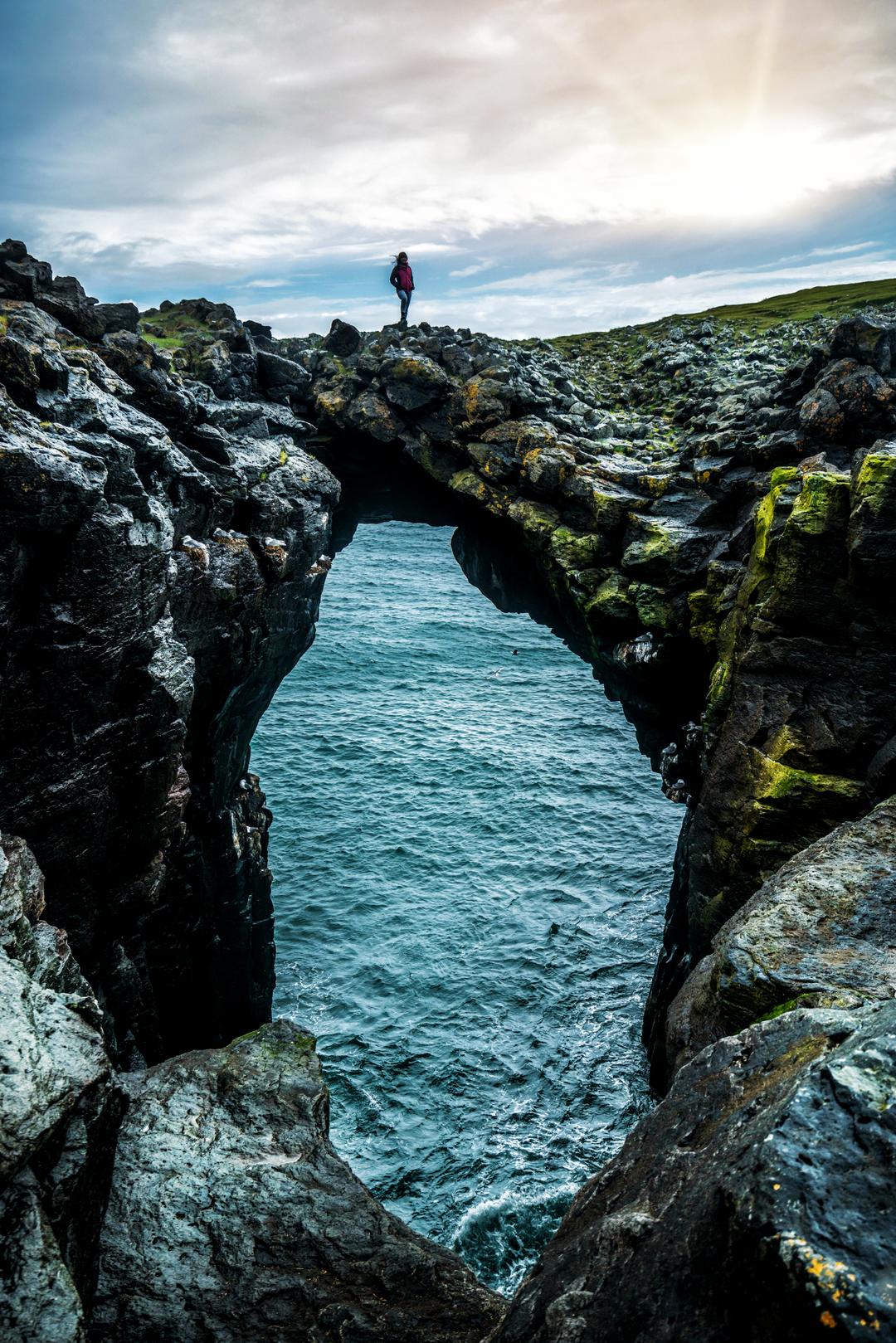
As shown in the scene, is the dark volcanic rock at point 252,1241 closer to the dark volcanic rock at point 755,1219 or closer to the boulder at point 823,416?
the dark volcanic rock at point 755,1219

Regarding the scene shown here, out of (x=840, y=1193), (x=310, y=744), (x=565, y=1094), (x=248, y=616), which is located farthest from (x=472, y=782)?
(x=840, y=1193)

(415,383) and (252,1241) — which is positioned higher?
(415,383)

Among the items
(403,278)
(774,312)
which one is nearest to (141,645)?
(403,278)

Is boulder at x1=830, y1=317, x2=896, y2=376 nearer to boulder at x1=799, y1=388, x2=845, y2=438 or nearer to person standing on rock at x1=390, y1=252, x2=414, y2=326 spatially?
boulder at x1=799, y1=388, x2=845, y2=438

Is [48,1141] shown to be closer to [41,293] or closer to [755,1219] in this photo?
[755,1219]

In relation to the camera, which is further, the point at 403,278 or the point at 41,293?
the point at 403,278

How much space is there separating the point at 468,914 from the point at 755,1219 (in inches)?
1213

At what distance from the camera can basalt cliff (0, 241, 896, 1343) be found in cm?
610

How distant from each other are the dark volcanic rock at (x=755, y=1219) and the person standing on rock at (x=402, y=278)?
30.2m

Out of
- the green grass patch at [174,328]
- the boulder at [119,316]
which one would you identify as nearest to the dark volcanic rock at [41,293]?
the boulder at [119,316]

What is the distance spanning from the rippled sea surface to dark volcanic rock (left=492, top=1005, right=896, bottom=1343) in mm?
14948

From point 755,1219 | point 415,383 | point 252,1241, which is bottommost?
point 252,1241

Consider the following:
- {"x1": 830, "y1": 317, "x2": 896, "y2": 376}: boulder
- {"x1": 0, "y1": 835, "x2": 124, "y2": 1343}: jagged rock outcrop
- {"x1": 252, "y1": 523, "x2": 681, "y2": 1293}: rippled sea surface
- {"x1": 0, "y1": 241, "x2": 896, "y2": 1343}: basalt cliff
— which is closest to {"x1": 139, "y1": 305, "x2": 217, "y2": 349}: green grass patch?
{"x1": 0, "y1": 241, "x2": 896, "y2": 1343}: basalt cliff

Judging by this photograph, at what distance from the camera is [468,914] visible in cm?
3472
